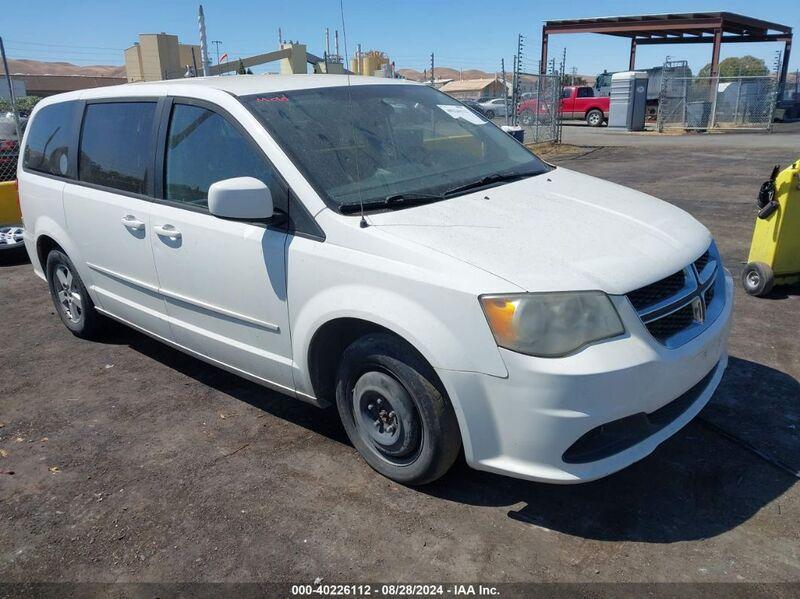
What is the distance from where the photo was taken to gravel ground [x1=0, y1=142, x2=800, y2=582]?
105 inches

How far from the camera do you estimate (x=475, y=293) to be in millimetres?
2561

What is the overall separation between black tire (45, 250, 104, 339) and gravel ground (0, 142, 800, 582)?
2.33 feet

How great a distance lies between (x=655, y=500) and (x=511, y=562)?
30.8 inches

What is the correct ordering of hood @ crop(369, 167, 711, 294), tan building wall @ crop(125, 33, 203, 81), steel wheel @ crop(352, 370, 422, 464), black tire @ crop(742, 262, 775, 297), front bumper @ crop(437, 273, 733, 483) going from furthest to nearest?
tan building wall @ crop(125, 33, 203, 81) → black tire @ crop(742, 262, 775, 297) → steel wheel @ crop(352, 370, 422, 464) → hood @ crop(369, 167, 711, 294) → front bumper @ crop(437, 273, 733, 483)

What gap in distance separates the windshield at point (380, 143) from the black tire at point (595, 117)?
27648 millimetres

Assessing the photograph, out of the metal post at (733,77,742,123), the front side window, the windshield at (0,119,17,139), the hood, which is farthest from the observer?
the metal post at (733,77,742,123)

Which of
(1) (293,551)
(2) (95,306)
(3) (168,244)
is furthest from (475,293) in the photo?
(2) (95,306)

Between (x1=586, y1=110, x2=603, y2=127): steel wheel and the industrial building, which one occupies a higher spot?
the industrial building

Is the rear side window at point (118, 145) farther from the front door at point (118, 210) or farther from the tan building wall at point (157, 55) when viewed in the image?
the tan building wall at point (157, 55)

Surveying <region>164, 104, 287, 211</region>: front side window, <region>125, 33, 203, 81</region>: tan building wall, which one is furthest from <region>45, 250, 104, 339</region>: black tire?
<region>125, 33, 203, 81</region>: tan building wall

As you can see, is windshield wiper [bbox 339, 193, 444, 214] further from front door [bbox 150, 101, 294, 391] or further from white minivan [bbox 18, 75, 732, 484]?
front door [bbox 150, 101, 294, 391]

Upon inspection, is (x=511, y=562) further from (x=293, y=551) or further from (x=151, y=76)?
(x=151, y=76)

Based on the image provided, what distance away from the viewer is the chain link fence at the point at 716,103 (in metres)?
25.1

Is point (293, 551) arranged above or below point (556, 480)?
below
